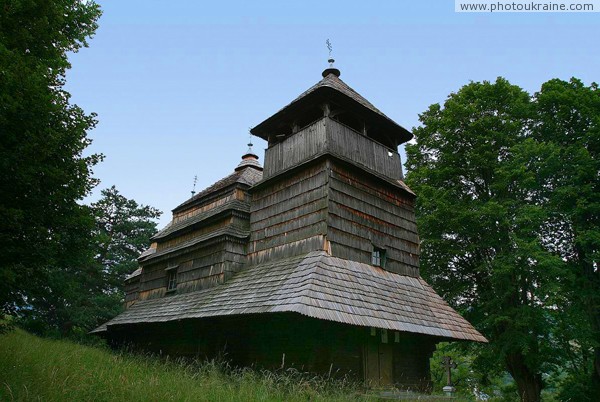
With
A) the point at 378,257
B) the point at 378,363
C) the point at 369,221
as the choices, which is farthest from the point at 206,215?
the point at 378,363

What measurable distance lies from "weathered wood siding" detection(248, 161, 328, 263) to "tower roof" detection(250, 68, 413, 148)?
2.35 metres

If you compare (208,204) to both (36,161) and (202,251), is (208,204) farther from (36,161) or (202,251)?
(36,161)

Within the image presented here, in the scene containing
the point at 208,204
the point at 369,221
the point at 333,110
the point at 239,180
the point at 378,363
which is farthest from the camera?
the point at 208,204

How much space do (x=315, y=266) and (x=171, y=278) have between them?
8935 mm

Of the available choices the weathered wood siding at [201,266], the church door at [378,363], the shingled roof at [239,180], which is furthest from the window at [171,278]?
the church door at [378,363]

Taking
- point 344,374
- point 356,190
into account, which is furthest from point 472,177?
point 344,374

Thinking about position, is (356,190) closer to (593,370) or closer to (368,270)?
(368,270)

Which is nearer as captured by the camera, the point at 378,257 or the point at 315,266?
the point at 315,266

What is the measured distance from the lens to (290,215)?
548 inches

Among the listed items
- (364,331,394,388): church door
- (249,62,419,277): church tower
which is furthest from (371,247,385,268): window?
(364,331,394,388): church door

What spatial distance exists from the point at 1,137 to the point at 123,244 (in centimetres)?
2830

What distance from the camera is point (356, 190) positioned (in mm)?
14000

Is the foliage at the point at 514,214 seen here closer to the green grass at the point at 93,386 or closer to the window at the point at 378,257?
the window at the point at 378,257

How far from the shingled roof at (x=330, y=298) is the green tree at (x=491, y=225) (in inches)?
171
